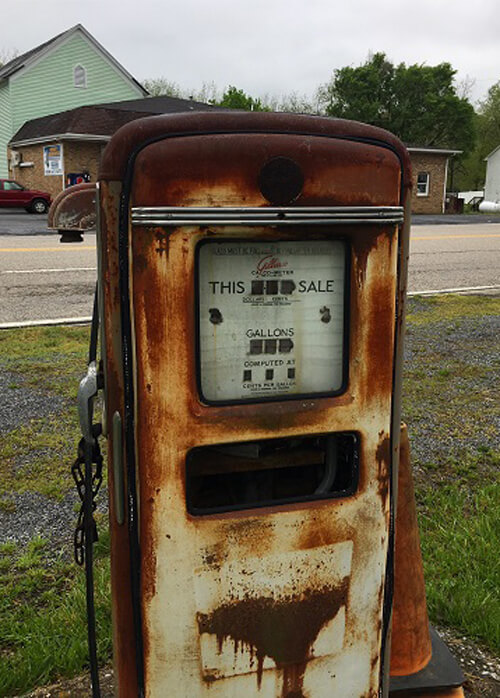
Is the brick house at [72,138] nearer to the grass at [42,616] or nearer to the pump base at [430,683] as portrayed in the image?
the grass at [42,616]

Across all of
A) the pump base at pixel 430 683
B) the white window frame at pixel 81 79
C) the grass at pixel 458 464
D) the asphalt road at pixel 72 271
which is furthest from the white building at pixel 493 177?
the pump base at pixel 430 683

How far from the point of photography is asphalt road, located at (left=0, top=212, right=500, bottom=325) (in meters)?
7.12

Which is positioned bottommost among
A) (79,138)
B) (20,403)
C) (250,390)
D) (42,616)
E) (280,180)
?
(42,616)

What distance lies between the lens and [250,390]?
1.52m

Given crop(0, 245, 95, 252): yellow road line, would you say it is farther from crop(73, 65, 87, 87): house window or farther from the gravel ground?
crop(73, 65, 87, 87): house window

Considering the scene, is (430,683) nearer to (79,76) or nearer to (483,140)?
(79,76)

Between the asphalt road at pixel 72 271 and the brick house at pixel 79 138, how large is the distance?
9826 mm

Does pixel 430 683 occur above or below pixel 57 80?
below

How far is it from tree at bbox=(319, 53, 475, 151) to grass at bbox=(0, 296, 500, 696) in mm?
34331

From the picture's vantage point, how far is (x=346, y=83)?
124 ft

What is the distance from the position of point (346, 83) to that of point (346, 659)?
39417 millimetres

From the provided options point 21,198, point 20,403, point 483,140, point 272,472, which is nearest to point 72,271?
point 20,403

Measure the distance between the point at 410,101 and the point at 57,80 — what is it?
732 inches

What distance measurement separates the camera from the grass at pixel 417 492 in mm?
2322
